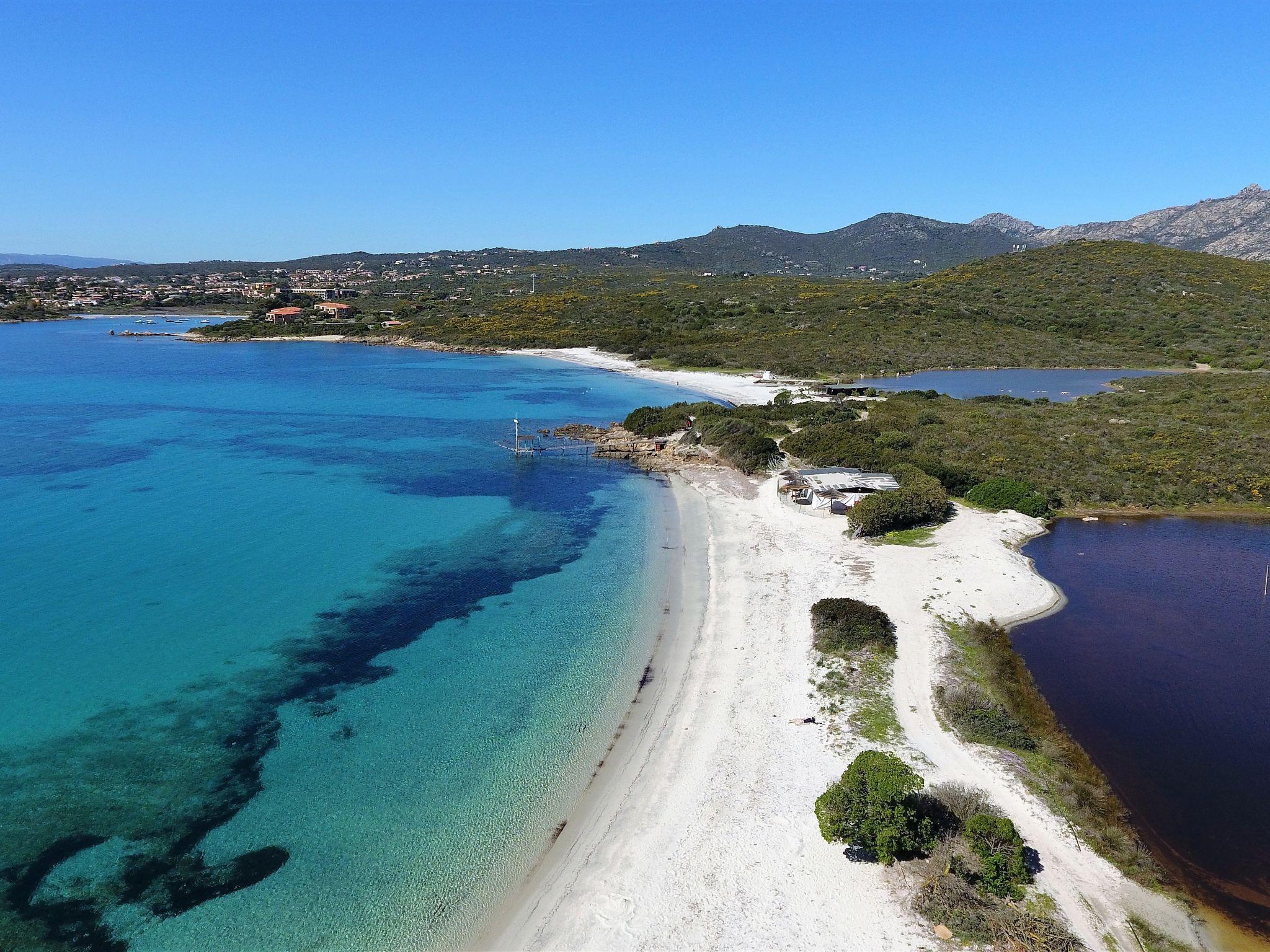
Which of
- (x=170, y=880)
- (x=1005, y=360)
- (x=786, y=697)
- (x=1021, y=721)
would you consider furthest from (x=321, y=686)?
(x=1005, y=360)

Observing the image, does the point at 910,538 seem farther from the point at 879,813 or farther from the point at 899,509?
the point at 879,813

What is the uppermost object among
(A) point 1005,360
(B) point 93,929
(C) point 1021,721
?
(A) point 1005,360

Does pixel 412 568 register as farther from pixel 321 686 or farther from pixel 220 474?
pixel 220 474

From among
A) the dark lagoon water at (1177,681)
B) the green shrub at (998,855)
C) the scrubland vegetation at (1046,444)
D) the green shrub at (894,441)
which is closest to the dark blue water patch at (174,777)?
the green shrub at (998,855)

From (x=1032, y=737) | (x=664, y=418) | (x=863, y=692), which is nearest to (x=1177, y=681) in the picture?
(x=1032, y=737)

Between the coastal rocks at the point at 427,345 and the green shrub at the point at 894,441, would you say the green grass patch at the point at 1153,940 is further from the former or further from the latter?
the coastal rocks at the point at 427,345

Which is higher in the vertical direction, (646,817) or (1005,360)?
(1005,360)

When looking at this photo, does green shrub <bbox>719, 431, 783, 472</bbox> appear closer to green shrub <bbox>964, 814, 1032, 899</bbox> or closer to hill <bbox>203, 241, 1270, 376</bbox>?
green shrub <bbox>964, 814, 1032, 899</bbox>
